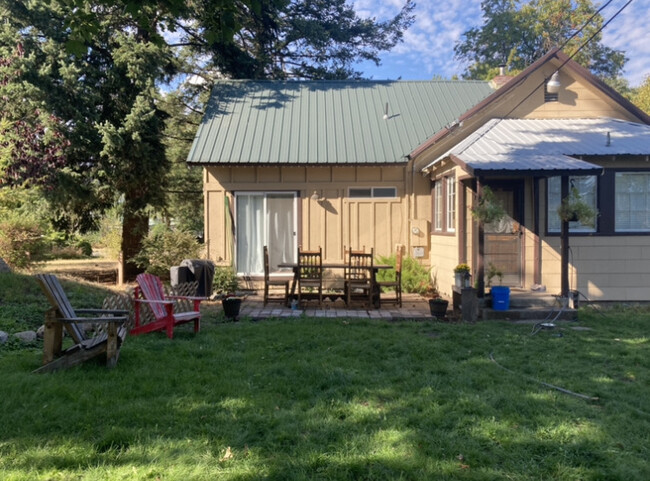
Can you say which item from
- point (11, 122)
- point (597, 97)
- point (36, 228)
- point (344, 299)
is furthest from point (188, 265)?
point (597, 97)

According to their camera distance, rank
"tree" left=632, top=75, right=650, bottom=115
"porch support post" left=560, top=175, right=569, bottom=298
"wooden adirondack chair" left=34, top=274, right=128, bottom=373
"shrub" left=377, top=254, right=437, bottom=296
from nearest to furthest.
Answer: "wooden adirondack chair" left=34, top=274, right=128, bottom=373, "porch support post" left=560, top=175, right=569, bottom=298, "shrub" left=377, top=254, right=437, bottom=296, "tree" left=632, top=75, right=650, bottom=115

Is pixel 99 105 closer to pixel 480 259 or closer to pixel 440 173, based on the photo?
pixel 440 173

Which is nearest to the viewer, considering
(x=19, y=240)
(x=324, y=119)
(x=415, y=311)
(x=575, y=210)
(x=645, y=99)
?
(x=575, y=210)

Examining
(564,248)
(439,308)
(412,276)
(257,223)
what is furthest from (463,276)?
(257,223)

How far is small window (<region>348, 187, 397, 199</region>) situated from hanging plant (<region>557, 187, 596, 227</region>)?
13.5 feet

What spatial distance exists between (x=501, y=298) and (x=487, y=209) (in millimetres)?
1583

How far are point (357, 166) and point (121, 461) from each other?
345 inches

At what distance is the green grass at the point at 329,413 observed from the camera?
2803 mm

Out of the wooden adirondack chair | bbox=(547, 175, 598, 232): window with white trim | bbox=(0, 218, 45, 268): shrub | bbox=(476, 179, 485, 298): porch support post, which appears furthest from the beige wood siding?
bbox=(0, 218, 45, 268): shrub

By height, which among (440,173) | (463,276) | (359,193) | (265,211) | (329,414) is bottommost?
(329,414)

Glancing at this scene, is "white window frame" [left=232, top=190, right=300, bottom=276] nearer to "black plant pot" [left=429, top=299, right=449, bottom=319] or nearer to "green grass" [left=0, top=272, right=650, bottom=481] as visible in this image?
"black plant pot" [left=429, top=299, right=449, bottom=319]

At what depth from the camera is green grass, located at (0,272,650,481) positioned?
2.80m

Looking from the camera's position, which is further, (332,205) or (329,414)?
(332,205)

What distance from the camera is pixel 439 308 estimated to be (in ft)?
24.7
